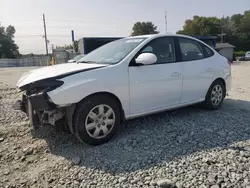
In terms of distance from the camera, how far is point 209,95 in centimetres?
508

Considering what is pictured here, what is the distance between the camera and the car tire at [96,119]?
3.31 meters

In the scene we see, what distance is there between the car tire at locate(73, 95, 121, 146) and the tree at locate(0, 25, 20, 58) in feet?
229

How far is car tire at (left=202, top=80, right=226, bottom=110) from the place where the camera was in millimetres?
5094

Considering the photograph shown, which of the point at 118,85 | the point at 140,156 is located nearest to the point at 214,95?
the point at 118,85

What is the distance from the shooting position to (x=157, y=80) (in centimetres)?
406

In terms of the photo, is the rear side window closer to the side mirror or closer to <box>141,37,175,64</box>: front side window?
<box>141,37,175,64</box>: front side window

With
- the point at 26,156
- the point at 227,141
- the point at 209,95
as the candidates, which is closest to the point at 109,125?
the point at 26,156

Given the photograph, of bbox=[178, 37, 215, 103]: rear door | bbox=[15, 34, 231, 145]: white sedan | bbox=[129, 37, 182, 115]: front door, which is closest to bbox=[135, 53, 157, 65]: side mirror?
bbox=[15, 34, 231, 145]: white sedan

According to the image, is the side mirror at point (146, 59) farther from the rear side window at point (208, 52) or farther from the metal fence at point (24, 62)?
the metal fence at point (24, 62)

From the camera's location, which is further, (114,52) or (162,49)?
(162,49)

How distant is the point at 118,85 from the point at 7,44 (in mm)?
71273

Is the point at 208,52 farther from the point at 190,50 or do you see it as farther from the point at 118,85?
the point at 118,85

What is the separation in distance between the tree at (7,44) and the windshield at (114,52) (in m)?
68.8

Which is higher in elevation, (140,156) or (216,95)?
(216,95)
